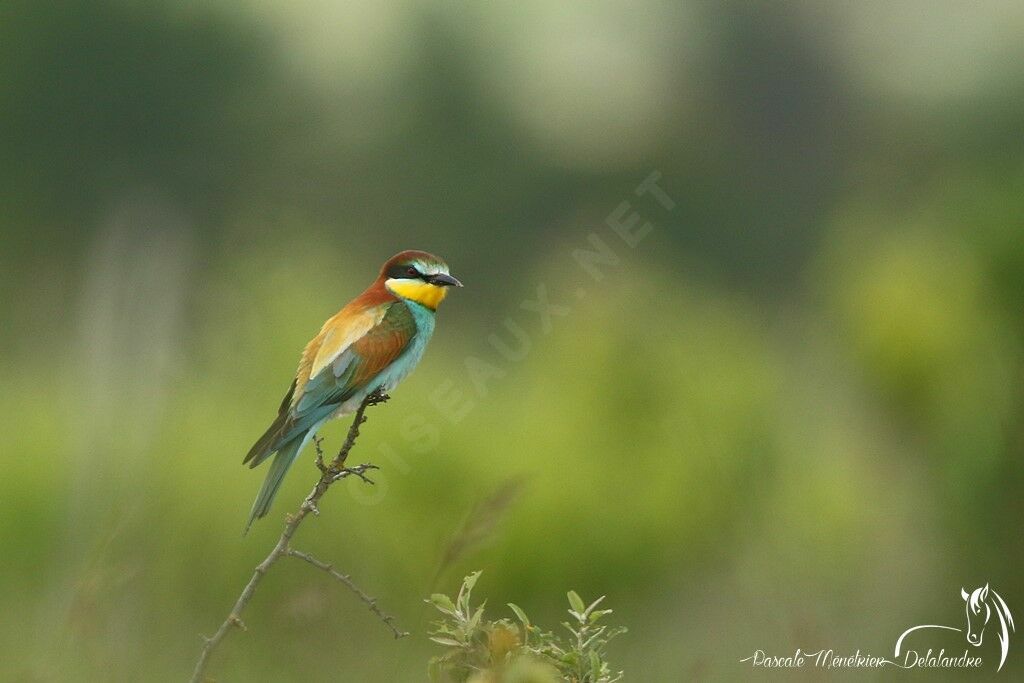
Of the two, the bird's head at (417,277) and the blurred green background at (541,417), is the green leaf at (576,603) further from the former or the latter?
the bird's head at (417,277)

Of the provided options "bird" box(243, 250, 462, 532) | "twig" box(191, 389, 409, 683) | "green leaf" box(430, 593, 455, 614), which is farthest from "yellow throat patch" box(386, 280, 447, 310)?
"green leaf" box(430, 593, 455, 614)

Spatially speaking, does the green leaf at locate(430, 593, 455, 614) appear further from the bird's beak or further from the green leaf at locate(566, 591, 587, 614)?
the bird's beak

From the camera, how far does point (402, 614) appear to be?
150 inches

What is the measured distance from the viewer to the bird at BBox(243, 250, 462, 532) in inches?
41.4

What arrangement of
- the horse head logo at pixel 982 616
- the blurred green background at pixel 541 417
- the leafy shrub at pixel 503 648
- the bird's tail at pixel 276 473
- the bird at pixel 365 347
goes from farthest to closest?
1. the horse head logo at pixel 982 616
2. the blurred green background at pixel 541 417
3. the bird at pixel 365 347
4. the bird's tail at pixel 276 473
5. the leafy shrub at pixel 503 648

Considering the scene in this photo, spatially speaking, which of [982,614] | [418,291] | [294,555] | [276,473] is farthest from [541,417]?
[294,555]

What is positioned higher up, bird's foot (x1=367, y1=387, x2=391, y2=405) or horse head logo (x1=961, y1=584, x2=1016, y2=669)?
bird's foot (x1=367, y1=387, x2=391, y2=405)

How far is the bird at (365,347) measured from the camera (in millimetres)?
1053

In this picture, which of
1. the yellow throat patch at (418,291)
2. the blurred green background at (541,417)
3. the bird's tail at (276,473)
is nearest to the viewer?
the bird's tail at (276,473)

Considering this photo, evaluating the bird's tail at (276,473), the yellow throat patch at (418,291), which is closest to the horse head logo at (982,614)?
the yellow throat patch at (418,291)

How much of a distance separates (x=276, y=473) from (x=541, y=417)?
355 centimetres

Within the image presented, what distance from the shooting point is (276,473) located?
3.29 feet

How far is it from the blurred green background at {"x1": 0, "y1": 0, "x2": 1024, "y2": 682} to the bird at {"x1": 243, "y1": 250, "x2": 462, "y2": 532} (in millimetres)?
173

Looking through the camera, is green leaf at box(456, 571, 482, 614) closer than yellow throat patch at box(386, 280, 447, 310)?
Yes
